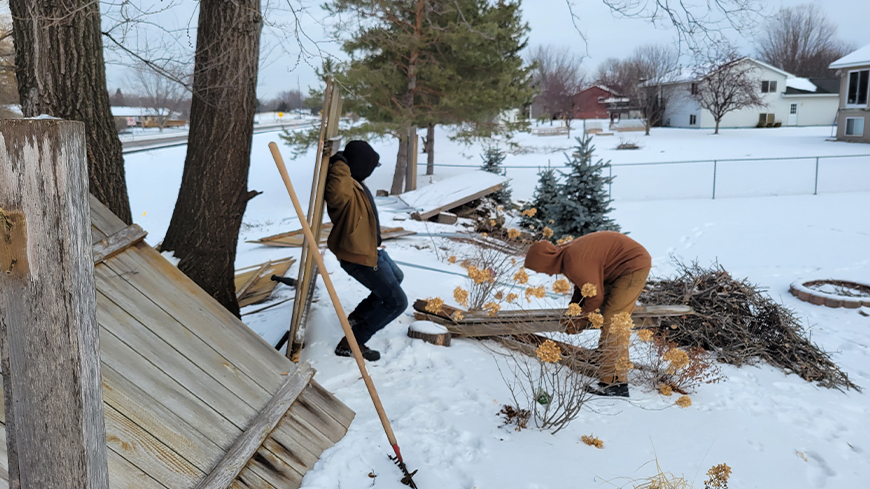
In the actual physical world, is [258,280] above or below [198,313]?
below

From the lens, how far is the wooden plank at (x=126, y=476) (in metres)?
2.19

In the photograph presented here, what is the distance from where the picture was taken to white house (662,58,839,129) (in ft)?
152

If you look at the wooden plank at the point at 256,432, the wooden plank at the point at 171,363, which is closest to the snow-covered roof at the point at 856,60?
the wooden plank at the point at 256,432

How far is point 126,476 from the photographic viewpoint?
87.8 inches

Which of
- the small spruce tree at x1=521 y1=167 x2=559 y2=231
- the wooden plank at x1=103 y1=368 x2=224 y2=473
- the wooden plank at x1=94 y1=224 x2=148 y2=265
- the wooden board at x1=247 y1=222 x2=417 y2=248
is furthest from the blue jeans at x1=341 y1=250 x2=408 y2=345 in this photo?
the small spruce tree at x1=521 y1=167 x2=559 y2=231

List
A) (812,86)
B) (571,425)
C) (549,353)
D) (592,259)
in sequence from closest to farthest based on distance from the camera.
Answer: (549,353) < (571,425) < (592,259) < (812,86)

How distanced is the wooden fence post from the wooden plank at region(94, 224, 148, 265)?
1684 millimetres

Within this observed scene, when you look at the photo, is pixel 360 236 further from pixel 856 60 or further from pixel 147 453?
pixel 856 60

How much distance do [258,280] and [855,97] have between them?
3309 centimetres

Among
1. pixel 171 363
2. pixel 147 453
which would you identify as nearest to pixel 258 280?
pixel 171 363

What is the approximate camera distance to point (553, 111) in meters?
55.3

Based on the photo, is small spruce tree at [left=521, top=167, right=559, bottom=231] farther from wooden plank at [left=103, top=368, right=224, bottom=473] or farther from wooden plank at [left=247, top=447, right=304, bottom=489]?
wooden plank at [left=103, top=368, right=224, bottom=473]

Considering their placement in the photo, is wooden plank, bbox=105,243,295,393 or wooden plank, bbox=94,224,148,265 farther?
wooden plank, bbox=105,243,295,393

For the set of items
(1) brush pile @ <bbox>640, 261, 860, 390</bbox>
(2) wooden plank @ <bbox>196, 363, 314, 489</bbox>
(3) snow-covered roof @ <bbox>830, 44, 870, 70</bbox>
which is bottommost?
(1) brush pile @ <bbox>640, 261, 860, 390</bbox>
